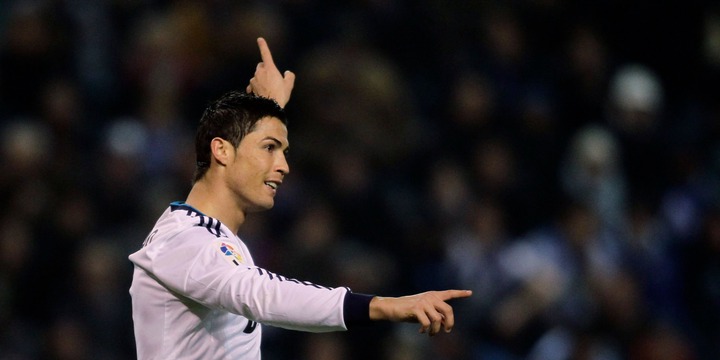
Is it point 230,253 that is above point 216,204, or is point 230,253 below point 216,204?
below

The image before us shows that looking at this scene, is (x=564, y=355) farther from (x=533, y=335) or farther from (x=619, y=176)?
(x=619, y=176)

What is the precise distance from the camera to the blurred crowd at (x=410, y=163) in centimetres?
704

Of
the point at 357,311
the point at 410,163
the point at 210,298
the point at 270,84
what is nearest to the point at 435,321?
the point at 357,311

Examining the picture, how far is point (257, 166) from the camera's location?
3.56m

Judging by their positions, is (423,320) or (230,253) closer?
(423,320)

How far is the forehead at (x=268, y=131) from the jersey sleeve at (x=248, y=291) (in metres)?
0.43

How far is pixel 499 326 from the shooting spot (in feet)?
22.6

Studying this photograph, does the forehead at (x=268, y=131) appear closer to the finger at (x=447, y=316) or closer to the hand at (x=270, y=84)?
the hand at (x=270, y=84)

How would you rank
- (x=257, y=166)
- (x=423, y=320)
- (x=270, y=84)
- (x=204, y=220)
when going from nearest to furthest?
(x=423, y=320) → (x=204, y=220) → (x=257, y=166) → (x=270, y=84)

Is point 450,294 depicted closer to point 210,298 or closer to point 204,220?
point 210,298

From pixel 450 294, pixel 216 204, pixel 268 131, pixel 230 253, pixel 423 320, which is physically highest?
pixel 268 131

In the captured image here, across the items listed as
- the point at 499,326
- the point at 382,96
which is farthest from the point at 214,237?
the point at 382,96

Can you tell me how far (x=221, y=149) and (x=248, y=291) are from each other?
0.67 m

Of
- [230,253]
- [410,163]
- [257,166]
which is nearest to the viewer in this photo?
→ [230,253]
